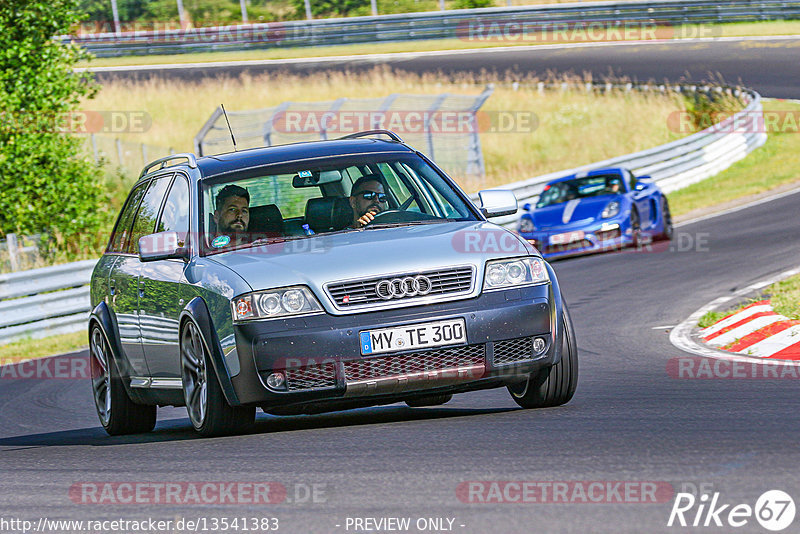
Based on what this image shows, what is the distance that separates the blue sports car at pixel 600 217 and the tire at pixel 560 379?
12541 millimetres

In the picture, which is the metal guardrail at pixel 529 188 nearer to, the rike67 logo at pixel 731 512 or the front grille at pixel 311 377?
the front grille at pixel 311 377

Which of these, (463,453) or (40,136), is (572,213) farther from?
(463,453)

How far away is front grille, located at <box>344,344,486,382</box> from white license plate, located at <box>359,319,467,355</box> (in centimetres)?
5

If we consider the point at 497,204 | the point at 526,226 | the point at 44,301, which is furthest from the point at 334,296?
the point at 526,226

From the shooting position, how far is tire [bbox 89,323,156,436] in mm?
8578

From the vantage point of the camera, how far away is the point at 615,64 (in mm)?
40781

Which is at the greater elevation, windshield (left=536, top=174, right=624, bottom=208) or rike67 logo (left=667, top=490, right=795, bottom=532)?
rike67 logo (left=667, top=490, right=795, bottom=532)

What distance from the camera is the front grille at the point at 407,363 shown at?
668 centimetres

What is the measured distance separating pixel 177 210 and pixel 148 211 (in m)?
0.71

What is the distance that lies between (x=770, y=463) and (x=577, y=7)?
39392 millimetres

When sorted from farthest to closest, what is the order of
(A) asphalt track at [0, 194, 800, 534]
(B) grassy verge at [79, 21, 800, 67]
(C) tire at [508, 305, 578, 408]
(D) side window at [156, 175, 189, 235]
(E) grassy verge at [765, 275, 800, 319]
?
(B) grassy verge at [79, 21, 800, 67] → (E) grassy verge at [765, 275, 800, 319] → (D) side window at [156, 175, 189, 235] → (C) tire at [508, 305, 578, 408] → (A) asphalt track at [0, 194, 800, 534]

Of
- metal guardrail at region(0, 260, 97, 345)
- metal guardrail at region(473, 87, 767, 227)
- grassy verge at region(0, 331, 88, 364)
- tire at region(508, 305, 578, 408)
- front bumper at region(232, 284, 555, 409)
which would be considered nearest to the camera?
front bumper at region(232, 284, 555, 409)
